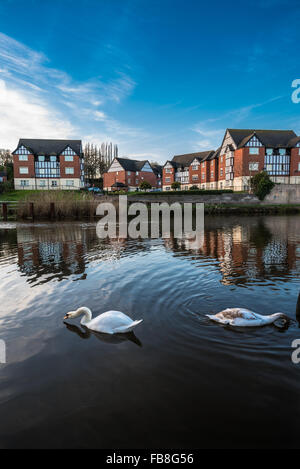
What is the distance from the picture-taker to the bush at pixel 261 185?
181 feet

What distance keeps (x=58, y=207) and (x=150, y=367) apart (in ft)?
99.1

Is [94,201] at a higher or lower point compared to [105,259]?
higher

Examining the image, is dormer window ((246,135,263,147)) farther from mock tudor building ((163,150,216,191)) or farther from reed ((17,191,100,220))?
reed ((17,191,100,220))

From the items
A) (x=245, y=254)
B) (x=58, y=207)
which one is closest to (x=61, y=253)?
(x=245, y=254)

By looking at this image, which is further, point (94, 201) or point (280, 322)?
point (94, 201)

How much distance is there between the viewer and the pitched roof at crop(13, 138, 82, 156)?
72375 millimetres

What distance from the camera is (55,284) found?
9344 millimetres

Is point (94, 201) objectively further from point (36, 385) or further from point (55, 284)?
point (36, 385)

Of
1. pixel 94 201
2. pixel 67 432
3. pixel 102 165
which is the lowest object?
pixel 67 432

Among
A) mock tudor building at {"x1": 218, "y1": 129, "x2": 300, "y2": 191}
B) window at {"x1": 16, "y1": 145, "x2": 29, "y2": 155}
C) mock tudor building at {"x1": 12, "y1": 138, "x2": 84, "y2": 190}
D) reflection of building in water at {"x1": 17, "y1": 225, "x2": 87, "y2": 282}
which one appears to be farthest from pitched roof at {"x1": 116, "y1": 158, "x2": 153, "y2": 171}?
reflection of building in water at {"x1": 17, "y1": 225, "x2": 87, "y2": 282}

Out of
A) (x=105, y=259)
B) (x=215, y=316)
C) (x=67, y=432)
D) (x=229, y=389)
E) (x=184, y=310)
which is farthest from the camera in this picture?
(x=105, y=259)

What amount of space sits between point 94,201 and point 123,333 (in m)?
29.9

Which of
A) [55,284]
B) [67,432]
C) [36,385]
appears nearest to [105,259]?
[55,284]

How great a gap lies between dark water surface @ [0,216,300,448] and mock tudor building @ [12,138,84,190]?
218 feet
